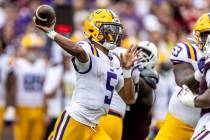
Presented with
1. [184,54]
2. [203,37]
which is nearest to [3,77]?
[184,54]

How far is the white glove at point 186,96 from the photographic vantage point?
23.6ft

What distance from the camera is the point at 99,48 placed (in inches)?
311

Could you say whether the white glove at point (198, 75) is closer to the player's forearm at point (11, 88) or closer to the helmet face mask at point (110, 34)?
the helmet face mask at point (110, 34)

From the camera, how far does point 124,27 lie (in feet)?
47.1

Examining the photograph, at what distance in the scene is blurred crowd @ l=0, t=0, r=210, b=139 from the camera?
42.1 feet

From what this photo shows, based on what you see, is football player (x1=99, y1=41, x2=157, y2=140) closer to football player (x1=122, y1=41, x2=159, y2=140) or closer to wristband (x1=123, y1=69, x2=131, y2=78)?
football player (x1=122, y1=41, x2=159, y2=140)

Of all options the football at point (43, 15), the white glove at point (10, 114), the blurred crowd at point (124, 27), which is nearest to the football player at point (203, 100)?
the football at point (43, 15)

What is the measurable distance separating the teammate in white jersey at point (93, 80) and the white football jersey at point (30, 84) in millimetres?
5304

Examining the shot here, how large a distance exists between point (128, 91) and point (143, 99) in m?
0.60

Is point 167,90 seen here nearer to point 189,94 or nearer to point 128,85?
point 128,85

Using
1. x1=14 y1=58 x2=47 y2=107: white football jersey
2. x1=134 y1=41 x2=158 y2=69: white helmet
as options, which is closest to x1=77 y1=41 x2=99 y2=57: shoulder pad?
x1=134 y1=41 x2=158 y2=69: white helmet

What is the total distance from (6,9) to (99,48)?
818 cm

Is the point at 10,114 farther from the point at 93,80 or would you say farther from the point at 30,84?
the point at 93,80

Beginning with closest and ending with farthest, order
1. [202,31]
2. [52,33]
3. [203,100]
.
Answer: [203,100], [52,33], [202,31]
